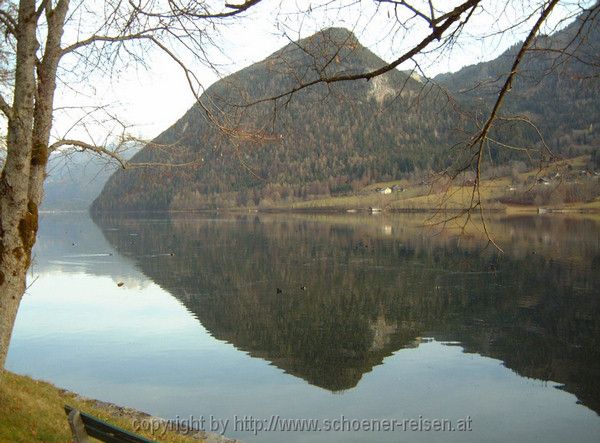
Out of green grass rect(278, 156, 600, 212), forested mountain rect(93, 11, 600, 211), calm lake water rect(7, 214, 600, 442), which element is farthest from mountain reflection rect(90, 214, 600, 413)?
green grass rect(278, 156, 600, 212)

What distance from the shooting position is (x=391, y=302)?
2561cm

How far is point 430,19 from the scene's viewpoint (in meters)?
3.26

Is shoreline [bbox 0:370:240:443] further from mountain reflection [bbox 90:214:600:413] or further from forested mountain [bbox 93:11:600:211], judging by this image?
mountain reflection [bbox 90:214:600:413]

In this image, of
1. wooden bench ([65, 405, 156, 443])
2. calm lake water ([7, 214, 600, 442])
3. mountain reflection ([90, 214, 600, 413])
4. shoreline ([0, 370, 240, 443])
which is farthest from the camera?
mountain reflection ([90, 214, 600, 413])

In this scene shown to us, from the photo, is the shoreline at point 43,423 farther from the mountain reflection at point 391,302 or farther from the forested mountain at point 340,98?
the mountain reflection at point 391,302

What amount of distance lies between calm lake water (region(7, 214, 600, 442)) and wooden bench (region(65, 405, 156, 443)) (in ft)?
25.7

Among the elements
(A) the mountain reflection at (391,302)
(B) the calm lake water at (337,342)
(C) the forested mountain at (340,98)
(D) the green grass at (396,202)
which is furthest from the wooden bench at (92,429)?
(D) the green grass at (396,202)

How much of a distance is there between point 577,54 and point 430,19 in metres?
1.27

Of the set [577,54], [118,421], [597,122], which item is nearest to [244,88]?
[577,54]

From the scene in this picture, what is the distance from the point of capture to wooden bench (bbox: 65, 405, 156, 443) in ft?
13.4

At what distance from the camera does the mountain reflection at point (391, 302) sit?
17.2 m

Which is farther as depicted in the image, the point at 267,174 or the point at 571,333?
the point at 267,174

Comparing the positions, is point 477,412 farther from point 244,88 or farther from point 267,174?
point 267,174

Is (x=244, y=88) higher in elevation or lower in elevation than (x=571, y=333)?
higher
